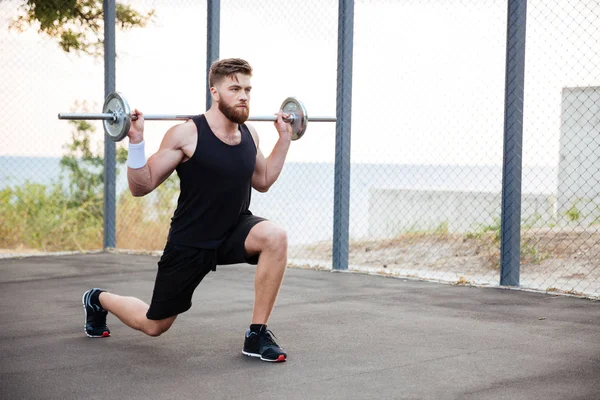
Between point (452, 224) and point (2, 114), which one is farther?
point (452, 224)

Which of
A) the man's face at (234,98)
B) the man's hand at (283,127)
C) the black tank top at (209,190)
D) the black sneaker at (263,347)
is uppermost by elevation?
the man's face at (234,98)

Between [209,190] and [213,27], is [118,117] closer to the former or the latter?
[209,190]

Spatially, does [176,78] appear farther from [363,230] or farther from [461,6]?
[363,230]

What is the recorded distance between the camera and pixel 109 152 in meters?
7.41

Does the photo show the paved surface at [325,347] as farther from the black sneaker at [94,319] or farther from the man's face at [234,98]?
the man's face at [234,98]

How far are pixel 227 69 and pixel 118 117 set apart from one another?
476mm

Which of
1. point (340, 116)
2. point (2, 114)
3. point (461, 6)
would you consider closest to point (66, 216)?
point (2, 114)

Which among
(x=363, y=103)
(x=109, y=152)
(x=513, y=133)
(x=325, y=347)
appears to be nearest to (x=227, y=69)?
(x=325, y=347)

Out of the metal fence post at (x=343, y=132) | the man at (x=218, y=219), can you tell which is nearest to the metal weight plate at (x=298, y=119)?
the man at (x=218, y=219)

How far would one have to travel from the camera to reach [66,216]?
8742 mm

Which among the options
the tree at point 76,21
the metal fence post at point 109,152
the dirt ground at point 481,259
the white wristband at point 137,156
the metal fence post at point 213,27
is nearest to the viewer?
the white wristband at point 137,156

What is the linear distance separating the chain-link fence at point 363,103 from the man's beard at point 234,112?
101 inches

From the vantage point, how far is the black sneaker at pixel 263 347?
3.21 m

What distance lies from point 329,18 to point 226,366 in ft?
12.9
